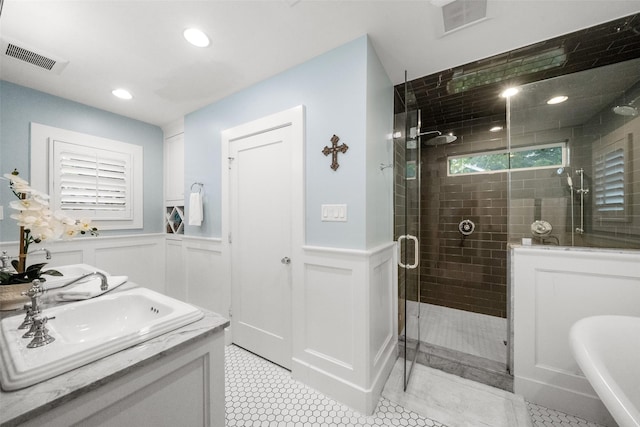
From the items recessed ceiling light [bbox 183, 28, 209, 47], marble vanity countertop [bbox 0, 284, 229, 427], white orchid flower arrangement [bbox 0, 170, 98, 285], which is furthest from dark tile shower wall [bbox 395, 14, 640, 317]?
white orchid flower arrangement [bbox 0, 170, 98, 285]

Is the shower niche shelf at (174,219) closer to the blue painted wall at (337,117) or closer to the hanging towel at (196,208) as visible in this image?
the hanging towel at (196,208)

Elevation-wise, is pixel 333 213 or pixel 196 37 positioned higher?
pixel 196 37

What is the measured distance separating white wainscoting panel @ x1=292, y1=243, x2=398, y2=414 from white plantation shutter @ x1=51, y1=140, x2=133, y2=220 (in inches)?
102

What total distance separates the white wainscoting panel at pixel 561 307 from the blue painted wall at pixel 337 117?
1033 millimetres

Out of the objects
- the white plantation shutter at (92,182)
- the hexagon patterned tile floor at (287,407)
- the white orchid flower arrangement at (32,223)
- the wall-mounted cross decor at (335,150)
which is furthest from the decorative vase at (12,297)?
the white plantation shutter at (92,182)

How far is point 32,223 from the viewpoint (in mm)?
962

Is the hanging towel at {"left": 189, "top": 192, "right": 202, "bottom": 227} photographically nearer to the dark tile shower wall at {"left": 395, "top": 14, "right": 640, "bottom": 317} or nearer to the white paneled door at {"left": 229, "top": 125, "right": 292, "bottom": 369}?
the white paneled door at {"left": 229, "top": 125, "right": 292, "bottom": 369}

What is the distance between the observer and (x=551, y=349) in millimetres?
1631

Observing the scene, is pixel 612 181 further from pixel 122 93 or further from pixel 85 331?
pixel 122 93

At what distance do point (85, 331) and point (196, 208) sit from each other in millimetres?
1671

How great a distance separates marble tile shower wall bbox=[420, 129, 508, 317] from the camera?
2797 millimetres

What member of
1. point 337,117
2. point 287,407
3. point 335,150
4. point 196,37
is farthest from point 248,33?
point 287,407

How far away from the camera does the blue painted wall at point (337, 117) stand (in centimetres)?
162

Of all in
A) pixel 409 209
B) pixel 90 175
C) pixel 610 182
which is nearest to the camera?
pixel 610 182
